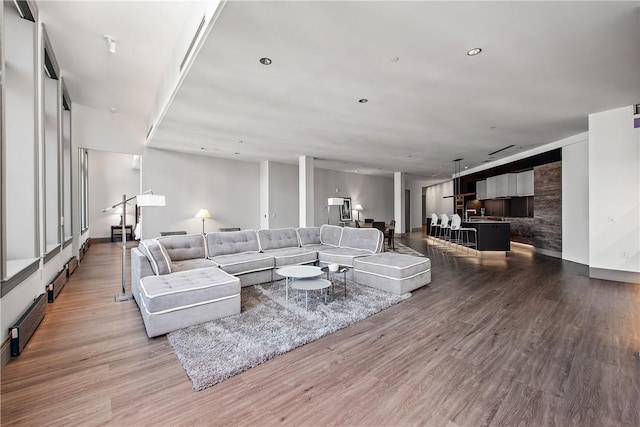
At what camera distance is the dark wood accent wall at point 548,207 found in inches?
263

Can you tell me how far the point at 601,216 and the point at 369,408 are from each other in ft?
18.9

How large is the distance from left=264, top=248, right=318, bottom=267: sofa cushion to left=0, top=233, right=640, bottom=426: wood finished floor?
210 cm

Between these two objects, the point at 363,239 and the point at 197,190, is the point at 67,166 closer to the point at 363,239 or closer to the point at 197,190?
the point at 197,190

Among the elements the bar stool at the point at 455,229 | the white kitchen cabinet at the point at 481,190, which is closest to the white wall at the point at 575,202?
the bar stool at the point at 455,229

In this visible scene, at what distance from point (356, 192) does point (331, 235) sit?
262 inches

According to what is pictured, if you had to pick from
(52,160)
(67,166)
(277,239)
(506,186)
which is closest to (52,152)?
(52,160)

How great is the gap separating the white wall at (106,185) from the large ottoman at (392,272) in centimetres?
1063

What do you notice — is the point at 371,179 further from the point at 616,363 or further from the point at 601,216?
the point at 616,363

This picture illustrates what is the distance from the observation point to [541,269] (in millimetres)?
5547

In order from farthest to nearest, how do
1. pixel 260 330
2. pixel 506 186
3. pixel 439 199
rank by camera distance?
pixel 439 199, pixel 506 186, pixel 260 330

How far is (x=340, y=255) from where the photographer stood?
492 cm

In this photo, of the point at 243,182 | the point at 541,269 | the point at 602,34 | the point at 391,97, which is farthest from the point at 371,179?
the point at 602,34

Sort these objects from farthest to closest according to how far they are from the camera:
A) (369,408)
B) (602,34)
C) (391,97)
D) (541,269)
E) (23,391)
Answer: (541,269)
(391,97)
(602,34)
(23,391)
(369,408)

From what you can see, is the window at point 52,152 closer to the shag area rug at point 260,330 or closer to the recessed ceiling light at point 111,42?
the recessed ceiling light at point 111,42
